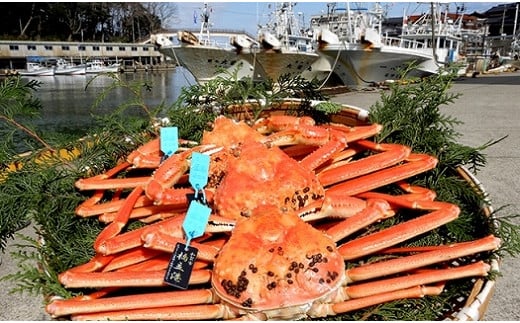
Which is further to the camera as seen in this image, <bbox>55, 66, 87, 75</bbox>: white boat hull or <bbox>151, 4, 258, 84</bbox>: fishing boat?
<bbox>55, 66, 87, 75</bbox>: white boat hull

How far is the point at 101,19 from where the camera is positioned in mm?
36188

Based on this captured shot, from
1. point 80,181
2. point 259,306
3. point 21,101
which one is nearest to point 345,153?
point 259,306

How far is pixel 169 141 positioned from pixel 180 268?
61cm

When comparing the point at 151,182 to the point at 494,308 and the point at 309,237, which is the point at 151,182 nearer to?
the point at 309,237

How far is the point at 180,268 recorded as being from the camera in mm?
1069

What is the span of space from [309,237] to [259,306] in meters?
0.23

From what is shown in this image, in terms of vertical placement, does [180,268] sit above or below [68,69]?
above

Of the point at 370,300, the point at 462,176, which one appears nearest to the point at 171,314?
the point at 370,300

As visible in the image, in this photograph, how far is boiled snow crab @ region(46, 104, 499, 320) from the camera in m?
1.02

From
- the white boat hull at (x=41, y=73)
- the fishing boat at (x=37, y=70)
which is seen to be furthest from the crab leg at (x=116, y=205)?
the white boat hull at (x=41, y=73)

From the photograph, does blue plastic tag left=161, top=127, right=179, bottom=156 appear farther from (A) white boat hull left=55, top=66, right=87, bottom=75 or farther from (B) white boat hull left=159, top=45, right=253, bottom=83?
(A) white boat hull left=55, top=66, right=87, bottom=75

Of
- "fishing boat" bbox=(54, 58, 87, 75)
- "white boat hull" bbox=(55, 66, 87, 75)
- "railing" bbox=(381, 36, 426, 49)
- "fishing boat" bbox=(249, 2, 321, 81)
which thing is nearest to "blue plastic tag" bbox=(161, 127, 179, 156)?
"fishing boat" bbox=(249, 2, 321, 81)

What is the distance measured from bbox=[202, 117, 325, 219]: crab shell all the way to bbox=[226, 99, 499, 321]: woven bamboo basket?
0.52 meters

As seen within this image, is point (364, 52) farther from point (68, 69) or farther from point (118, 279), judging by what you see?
point (68, 69)
